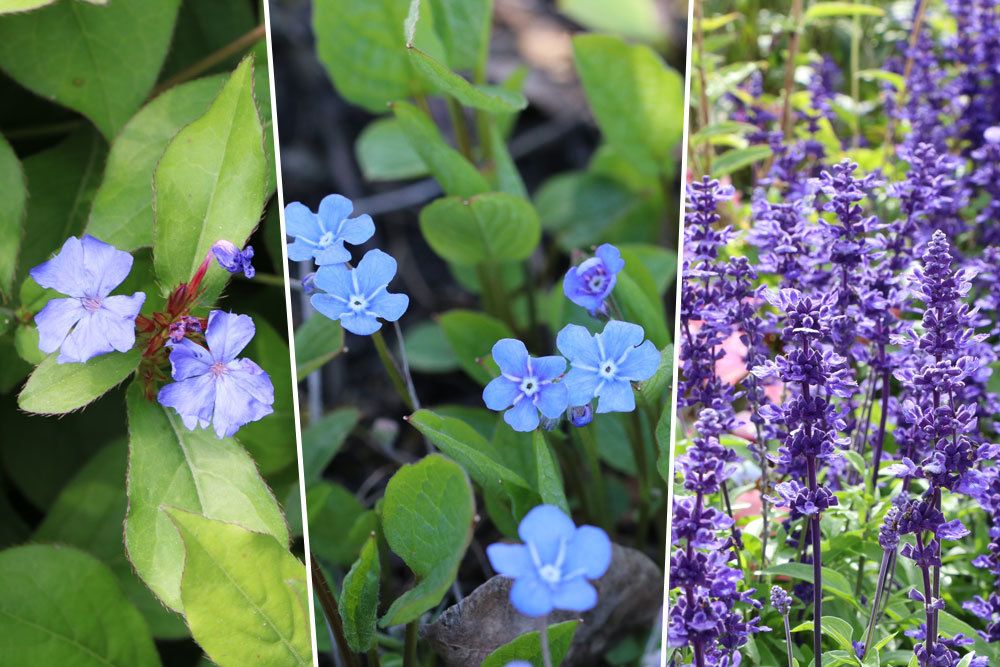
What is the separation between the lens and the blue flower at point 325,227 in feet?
5.10

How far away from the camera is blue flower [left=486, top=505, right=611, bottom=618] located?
114cm

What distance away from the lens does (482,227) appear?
212cm

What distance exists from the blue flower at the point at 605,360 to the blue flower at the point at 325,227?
1.08 ft

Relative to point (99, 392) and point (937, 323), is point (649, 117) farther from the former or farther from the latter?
point (99, 392)

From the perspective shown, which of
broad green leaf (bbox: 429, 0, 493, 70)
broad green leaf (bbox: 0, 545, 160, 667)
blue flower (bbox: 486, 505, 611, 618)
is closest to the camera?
blue flower (bbox: 486, 505, 611, 618)

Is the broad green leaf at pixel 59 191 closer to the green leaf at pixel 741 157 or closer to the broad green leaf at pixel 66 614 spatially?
the broad green leaf at pixel 66 614

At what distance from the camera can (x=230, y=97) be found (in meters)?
1.60

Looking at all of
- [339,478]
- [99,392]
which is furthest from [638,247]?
[99,392]

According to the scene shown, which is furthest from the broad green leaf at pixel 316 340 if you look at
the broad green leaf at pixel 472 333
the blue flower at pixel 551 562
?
the blue flower at pixel 551 562

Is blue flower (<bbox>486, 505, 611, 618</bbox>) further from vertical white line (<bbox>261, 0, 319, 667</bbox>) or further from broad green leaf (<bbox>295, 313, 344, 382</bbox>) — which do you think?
broad green leaf (<bbox>295, 313, 344, 382</bbox>)

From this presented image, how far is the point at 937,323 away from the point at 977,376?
Result: 0.44m

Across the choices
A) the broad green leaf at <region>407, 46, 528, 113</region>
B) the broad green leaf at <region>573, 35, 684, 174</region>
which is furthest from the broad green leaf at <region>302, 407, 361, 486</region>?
the broad green leaf at <region>573, 35, 684, 174</region>

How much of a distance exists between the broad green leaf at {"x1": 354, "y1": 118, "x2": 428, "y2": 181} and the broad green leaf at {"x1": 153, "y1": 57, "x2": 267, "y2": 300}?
92cm

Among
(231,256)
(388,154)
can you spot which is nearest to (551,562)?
(231,256)
